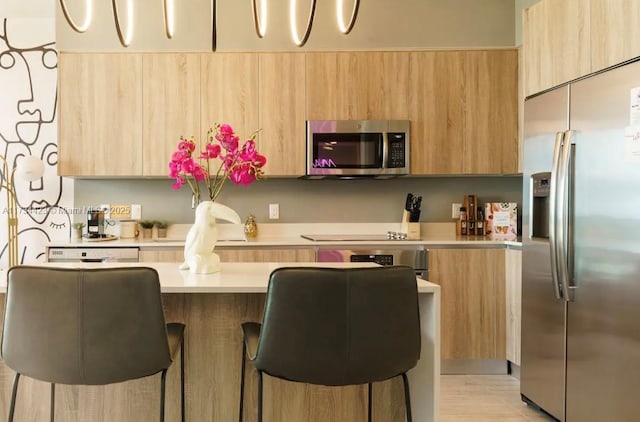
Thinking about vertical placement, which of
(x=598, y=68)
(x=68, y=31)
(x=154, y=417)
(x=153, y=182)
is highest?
(x=68, y=31)

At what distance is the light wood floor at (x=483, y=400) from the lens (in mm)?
2758

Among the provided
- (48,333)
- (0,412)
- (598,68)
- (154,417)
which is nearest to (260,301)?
(154,417)

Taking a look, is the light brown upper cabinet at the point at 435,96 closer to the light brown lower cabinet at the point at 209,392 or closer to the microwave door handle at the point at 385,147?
the microwave door handle at the point at 385,147

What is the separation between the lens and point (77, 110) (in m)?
3.64

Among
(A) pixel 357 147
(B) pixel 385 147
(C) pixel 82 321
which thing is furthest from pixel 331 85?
(C) pixel 82 321

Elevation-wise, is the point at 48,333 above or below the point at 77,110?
below

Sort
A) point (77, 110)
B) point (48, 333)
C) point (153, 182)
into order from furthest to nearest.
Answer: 1. point (153, 182)
2. point (77, 110)
3. point (48, 333)

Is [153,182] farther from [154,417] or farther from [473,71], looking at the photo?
[473,71]

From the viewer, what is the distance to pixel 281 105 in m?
3.70

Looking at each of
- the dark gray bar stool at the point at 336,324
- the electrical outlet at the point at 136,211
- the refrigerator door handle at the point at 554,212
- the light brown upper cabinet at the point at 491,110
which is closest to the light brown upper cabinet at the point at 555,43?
the refrigerator door handle at the point at 554,212

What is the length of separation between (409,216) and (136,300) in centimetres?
260

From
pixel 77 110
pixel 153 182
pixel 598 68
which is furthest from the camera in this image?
pixel 153 182

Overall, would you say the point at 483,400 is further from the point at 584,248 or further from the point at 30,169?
the point at 30,169

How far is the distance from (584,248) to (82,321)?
208 cm
